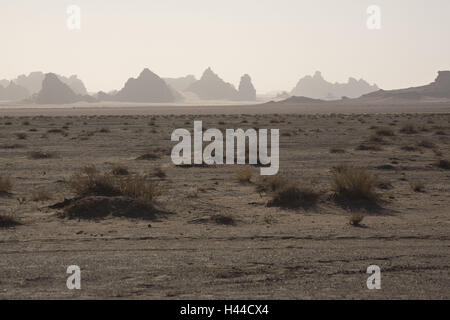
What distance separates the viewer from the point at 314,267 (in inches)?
310

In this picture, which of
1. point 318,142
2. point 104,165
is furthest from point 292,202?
point 318,142

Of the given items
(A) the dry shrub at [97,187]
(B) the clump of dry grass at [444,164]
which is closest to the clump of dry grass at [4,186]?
(A) the dry shrub at [97,187]

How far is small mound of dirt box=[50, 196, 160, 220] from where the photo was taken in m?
11.4

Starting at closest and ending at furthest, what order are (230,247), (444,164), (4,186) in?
(230,247)
(4,186)
(444,164)

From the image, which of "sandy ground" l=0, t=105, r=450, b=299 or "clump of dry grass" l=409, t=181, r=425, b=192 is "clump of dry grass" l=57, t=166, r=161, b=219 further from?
"clump of dry grass" l=409, t=181, r=425, b=192

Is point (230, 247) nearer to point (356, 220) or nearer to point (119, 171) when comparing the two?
point (356, 220)

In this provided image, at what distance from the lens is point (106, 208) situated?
1172cm

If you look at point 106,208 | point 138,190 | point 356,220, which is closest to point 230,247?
point 356,220

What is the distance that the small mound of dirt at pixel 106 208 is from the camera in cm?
1144

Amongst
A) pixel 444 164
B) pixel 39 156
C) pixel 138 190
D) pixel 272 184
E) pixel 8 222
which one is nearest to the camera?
pixel 8 222

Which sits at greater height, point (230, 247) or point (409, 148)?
point (409, 148)

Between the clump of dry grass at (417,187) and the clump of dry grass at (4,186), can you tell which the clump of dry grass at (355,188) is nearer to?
the clump of dry grass at (417,187)

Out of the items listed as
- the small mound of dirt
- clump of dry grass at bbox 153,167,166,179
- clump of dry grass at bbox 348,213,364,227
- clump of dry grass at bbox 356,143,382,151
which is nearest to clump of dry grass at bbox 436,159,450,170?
clump of dry grass at bbox 356,143,382,151
